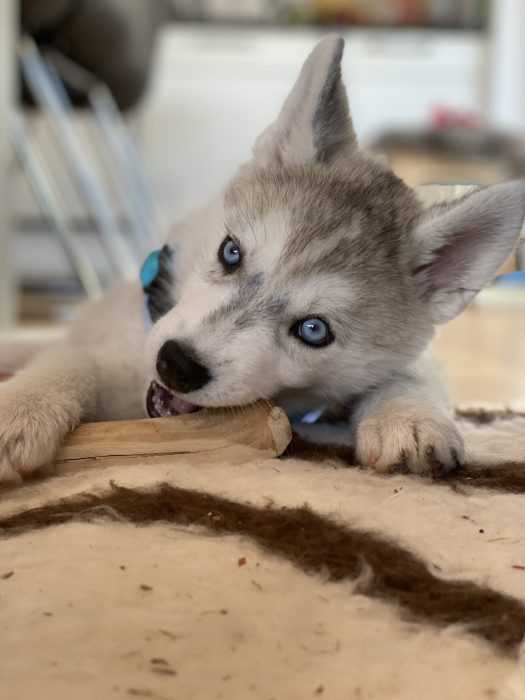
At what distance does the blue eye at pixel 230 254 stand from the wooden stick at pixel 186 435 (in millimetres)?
290

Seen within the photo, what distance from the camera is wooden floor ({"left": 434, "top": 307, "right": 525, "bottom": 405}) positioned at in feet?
11.1

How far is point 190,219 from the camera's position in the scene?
203cm

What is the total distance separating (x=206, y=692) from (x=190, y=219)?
1.38 metres

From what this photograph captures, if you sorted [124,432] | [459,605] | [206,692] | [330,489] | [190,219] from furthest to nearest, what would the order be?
[190,219], [124,432], [330,489], [459,605], [206,692]

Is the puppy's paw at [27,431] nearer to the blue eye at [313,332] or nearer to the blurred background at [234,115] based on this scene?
the blue eye at [313,332]

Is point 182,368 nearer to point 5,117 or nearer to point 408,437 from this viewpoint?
point 408,437

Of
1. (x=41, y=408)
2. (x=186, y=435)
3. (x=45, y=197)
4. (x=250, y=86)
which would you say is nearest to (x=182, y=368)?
(x=186, y=435)

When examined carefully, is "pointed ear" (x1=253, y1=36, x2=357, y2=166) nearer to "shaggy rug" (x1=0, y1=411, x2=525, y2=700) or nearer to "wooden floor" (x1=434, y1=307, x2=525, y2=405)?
"wooden floor" (x1=434, y1=307, x2=525, y2=405)

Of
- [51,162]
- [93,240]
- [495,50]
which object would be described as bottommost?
[93,240]

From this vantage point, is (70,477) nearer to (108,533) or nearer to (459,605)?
(108,533)

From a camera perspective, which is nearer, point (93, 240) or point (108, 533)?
point (108, 533)

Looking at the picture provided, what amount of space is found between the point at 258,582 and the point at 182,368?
0.50 metres

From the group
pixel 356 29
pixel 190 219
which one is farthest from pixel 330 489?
pixel 356 29

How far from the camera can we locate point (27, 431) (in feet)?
4.52
